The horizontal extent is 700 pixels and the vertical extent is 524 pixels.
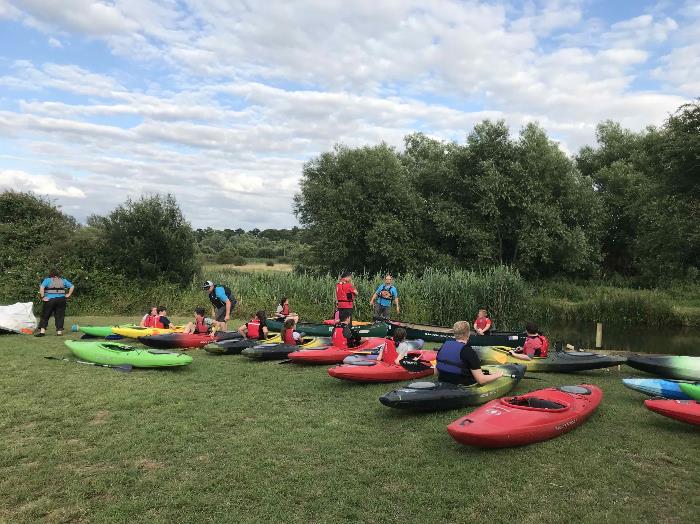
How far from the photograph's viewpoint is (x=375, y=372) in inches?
280

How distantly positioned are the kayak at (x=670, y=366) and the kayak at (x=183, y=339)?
23.2 ft

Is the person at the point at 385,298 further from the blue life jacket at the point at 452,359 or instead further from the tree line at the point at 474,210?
the tree line at the point at 474,210

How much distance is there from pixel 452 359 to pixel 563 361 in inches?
127

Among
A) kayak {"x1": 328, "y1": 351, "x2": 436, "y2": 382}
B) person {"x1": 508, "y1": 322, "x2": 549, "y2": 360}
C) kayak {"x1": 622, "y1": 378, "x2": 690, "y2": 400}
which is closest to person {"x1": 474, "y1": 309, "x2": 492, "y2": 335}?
person {"x1": 508, "y1": 322, "x2": 549, "y2": 360}

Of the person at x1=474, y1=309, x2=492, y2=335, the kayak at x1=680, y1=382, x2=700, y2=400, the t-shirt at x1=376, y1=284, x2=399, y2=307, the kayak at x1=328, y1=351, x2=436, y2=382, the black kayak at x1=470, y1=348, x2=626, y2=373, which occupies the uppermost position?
the t-shirt at x1=376, y1=284, x2=399, y2=307

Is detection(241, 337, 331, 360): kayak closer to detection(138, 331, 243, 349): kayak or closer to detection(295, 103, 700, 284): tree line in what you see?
detection(138, 331, 243, 349): kayak

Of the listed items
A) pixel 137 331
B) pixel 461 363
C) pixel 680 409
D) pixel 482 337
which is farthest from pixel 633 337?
pixel 137 331

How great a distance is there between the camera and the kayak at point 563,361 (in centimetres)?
805

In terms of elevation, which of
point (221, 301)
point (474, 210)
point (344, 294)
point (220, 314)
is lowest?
point (220, 314)

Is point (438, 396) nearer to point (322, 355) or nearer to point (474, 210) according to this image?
point (322, 355)

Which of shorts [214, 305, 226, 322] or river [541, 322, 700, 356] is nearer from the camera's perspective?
shorts [214, 305, 226, 322]

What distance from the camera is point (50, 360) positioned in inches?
333

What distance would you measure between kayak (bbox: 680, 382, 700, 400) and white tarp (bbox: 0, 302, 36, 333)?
1244cm

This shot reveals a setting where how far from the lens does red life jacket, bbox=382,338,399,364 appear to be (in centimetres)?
748
